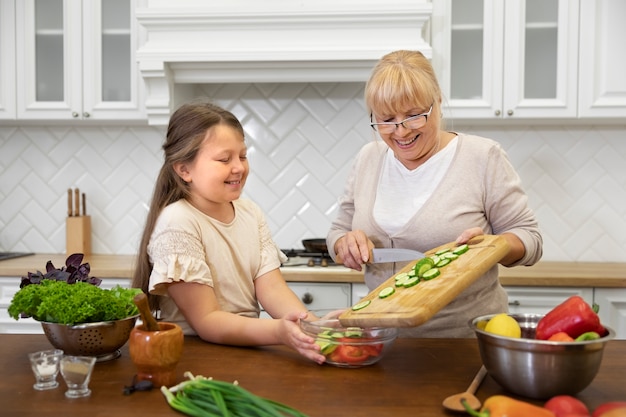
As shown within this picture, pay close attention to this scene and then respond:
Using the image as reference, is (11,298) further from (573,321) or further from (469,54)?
(573,321)

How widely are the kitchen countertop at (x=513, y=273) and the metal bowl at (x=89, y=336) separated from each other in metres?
1.49

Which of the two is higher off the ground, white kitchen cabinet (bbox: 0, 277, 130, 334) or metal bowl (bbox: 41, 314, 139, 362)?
metal bowl (bbox: 41, 314, 139, 362)

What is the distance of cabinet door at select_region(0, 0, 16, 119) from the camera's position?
11.2 feet

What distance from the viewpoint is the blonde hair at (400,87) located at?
180cm

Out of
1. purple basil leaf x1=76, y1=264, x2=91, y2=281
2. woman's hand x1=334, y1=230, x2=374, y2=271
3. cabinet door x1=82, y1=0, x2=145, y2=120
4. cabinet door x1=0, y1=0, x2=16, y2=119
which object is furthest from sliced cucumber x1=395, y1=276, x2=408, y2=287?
cabinet door x1=0, y1=0, x2=16, y2=119

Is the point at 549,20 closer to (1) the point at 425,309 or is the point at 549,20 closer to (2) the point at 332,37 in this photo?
(2) the point at 332,37

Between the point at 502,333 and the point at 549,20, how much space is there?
2.30 meters

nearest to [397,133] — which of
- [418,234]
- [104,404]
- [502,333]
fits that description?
[418,234]

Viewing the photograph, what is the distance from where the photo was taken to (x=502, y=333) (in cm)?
→ 130

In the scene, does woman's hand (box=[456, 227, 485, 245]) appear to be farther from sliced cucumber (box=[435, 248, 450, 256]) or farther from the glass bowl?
the glass bowl

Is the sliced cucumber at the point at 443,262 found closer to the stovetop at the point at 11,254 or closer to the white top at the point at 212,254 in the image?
the white top at the point at 212,254

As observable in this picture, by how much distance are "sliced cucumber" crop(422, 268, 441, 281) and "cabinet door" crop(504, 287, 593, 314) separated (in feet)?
5.02

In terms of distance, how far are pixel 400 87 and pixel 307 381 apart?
0.83 m

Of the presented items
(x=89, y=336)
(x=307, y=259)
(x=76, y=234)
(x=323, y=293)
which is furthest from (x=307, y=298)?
(x=89, y=336)
